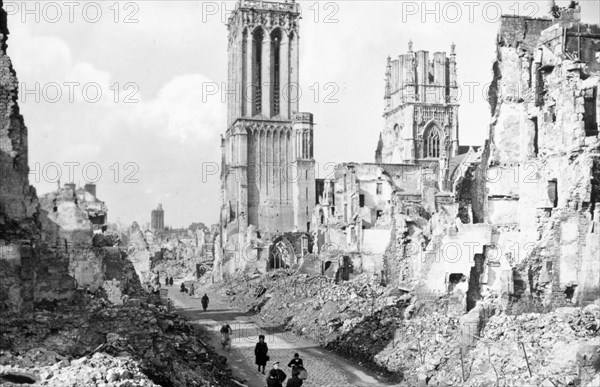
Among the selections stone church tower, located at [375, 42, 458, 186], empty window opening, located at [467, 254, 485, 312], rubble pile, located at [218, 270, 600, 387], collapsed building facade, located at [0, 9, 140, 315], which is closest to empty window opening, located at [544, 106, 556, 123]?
empty window opening, located at [467, 254, 485, 312]

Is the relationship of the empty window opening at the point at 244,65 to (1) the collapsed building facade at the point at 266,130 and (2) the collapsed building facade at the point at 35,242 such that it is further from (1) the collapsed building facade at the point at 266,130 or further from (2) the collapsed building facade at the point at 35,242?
(2) the collapsed building facade at the point at 35,242

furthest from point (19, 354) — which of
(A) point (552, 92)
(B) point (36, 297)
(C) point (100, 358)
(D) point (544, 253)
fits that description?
(A) point (552, 92)

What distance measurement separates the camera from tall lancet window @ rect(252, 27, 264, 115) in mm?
70062

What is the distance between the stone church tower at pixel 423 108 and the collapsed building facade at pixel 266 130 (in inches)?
610

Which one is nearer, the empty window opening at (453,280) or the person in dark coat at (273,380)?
the person in dark coat at (273,380)

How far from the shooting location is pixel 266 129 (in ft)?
228

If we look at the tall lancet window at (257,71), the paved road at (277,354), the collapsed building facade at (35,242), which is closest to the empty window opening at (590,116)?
the paved road at (277,354)

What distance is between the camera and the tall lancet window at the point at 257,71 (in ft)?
230

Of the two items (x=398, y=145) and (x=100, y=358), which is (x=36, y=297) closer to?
(x=100, y=358)

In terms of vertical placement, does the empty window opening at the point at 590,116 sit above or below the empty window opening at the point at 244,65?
below

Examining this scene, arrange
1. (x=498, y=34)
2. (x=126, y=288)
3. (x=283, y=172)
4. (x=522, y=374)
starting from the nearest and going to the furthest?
(x=522, y=374), (x=498, y=34), (x=126, y=288), (x=283, y=172)

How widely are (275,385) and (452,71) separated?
72383mm

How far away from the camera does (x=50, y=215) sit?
3006 cm

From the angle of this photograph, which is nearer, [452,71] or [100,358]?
[100,358]
